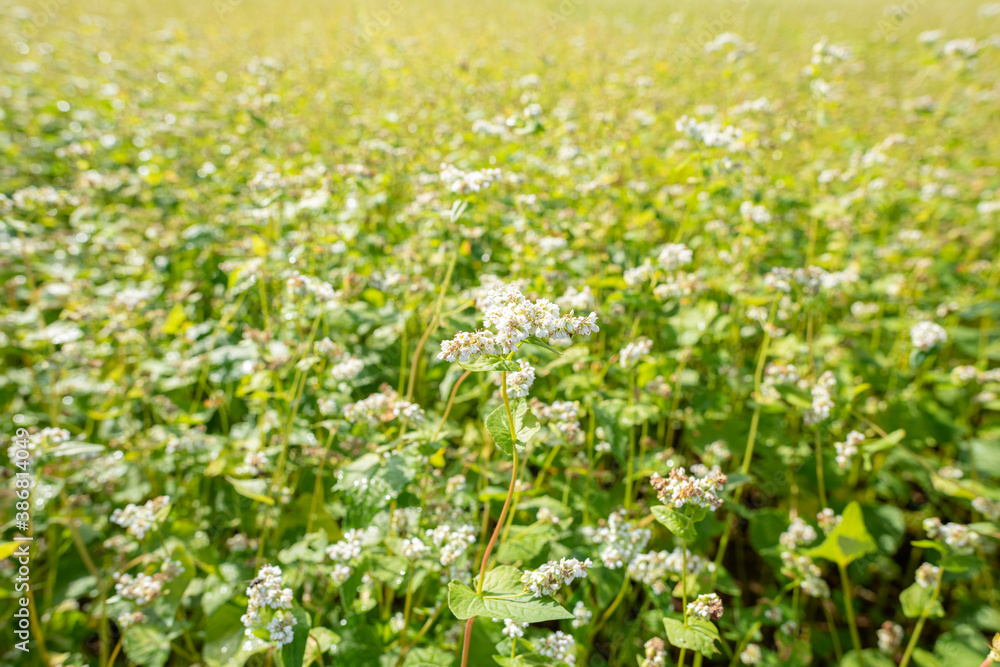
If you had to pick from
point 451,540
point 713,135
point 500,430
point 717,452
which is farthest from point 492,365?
point 713,135

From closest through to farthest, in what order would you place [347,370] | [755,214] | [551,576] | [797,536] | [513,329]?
[513,329]
[551,576]
[797,536]
[347,370]
[755,214]

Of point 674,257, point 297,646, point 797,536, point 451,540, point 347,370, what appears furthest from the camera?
point 674,257

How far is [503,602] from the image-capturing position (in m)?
1.63

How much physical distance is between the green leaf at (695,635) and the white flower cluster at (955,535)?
1.10 metres

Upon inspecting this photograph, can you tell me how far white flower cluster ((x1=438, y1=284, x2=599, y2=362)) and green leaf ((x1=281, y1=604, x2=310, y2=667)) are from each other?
101 cm

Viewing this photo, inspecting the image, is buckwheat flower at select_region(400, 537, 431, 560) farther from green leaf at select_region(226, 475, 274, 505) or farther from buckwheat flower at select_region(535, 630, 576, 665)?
green leaf at select_region(226, 475, 274, 505)

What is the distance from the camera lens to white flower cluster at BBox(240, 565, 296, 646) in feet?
5.65

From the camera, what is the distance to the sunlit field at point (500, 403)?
2.20 meters

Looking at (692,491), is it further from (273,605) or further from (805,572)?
(273,605)

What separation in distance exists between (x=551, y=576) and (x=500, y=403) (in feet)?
3.73

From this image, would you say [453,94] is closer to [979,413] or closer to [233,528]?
[233,528]

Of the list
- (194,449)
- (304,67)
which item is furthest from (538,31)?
(194,449)

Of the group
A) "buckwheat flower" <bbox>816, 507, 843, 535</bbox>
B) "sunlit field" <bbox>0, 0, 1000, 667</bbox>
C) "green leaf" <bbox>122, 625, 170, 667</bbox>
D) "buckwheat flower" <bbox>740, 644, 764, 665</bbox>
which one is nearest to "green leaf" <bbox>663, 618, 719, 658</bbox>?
"sunlit field" <bbox>0, 0, 1000, 667</bbox>

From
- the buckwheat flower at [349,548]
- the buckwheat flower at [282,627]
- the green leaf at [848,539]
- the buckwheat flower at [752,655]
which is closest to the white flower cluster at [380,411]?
the buckwheat flower at [349,548]
